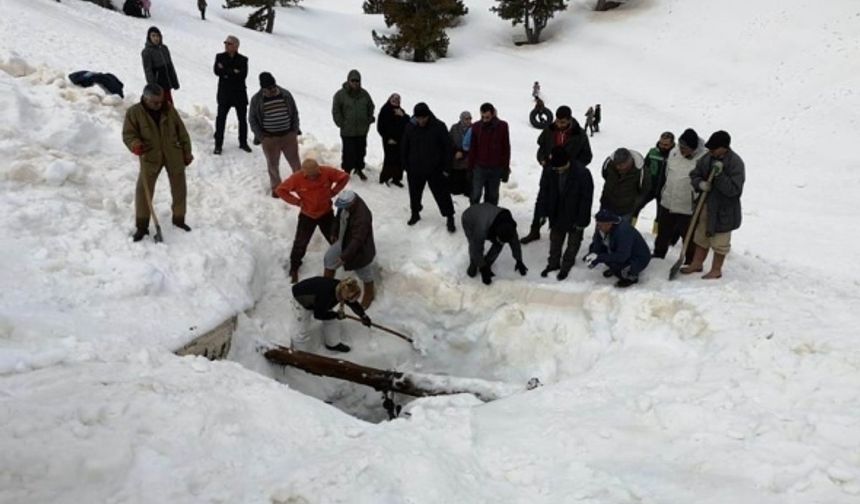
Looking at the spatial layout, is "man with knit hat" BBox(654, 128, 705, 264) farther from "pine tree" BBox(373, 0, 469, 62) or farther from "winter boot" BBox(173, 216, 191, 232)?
"pine tree" BBox(373, 0, 469, 62)

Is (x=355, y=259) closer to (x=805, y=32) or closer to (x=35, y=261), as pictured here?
(x=35, y=261)

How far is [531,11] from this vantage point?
3112 centimetres

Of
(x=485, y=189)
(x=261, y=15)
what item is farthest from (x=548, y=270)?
(x=261, y=15)

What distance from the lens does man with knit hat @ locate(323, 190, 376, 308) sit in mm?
7316

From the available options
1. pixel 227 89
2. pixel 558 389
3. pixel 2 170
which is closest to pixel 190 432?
pixel 558 389

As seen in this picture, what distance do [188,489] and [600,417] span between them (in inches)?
131

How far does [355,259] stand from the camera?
757cm

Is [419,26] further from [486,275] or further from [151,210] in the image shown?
[151,210]

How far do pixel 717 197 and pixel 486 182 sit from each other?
117 inches

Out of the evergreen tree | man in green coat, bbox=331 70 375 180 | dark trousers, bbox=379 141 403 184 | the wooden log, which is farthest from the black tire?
the evergreen tree

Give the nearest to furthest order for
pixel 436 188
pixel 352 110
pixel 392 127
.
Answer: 1. pixel 436 188
2. pixel 352 110
3. pixel 392 127

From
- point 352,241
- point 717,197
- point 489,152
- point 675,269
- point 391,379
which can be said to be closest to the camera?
point 391,379

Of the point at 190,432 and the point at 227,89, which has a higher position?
the point at 227,89

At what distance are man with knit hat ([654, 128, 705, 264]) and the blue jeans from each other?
7.14 feet
